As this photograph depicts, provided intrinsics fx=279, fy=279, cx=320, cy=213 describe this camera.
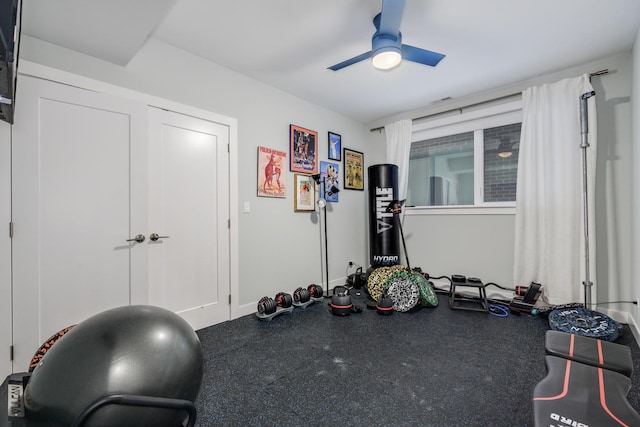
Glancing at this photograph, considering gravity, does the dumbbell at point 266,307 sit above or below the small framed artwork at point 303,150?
below

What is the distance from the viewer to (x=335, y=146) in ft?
14.1

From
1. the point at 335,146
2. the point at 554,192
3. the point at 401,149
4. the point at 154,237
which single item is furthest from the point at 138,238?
the point at 554,192

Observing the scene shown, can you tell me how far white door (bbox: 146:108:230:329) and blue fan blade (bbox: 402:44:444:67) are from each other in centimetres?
189

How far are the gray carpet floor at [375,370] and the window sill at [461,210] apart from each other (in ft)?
4.19

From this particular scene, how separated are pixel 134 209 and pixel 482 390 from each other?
289 centimetres

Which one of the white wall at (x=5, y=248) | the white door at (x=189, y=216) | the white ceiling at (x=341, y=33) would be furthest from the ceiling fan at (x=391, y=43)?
the white wall at (x=5, y=248)

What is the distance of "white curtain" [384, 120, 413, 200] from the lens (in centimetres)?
426

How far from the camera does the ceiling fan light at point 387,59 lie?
6.86ft

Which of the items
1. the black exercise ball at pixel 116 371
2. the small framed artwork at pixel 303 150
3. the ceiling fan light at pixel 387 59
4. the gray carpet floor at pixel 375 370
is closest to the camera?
the black exercise ball at pixel 116 371

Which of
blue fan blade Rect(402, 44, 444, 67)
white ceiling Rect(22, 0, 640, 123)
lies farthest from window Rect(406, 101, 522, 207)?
blue fan blade Rect(402, 44, 444, 67)

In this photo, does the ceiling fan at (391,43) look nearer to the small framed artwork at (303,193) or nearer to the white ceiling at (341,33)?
the white ceiling at (341,33)

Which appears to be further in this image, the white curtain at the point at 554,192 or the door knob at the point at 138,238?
the white curtain at the point at 554,192

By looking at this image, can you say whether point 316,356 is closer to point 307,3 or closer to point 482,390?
point 482,390

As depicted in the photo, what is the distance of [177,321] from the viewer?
3.17 ft
